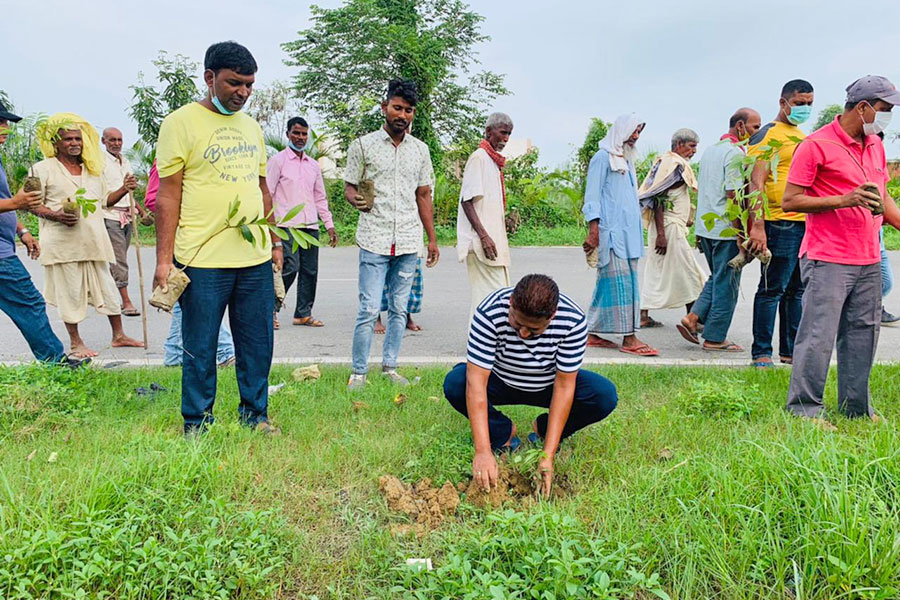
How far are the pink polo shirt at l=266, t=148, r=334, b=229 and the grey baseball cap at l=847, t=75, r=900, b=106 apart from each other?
4821 mm

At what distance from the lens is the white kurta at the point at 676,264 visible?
6.72 metres

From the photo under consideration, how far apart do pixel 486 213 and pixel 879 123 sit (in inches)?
104

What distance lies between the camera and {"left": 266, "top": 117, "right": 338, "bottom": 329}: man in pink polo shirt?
696 centimetres

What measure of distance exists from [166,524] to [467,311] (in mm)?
5586

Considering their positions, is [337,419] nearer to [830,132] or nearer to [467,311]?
[830,132]

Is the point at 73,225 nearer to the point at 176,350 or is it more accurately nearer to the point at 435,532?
the point at 176,350

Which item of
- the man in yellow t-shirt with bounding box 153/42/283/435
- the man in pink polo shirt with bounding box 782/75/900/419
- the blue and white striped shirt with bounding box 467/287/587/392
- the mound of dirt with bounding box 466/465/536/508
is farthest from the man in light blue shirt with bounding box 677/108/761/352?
the man in yellow t-shirt with bounding box 153/42/283/435

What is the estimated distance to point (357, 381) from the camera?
4.74 metres

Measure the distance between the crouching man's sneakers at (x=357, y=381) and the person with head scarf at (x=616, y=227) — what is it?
2.18m

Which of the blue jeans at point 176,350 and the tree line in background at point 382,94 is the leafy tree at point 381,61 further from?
the blue jeans at point 176,350

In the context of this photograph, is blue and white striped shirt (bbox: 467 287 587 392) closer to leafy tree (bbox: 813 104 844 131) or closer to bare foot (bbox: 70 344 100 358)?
bare foot (bbox: 70 344 100 358)

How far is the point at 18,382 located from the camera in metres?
4.06

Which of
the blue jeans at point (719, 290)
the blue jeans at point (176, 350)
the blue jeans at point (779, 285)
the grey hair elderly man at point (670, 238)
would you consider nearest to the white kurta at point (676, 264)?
the grey hair elderly man at point (670, 238)

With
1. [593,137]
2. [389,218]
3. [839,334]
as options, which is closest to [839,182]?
[839,334]
